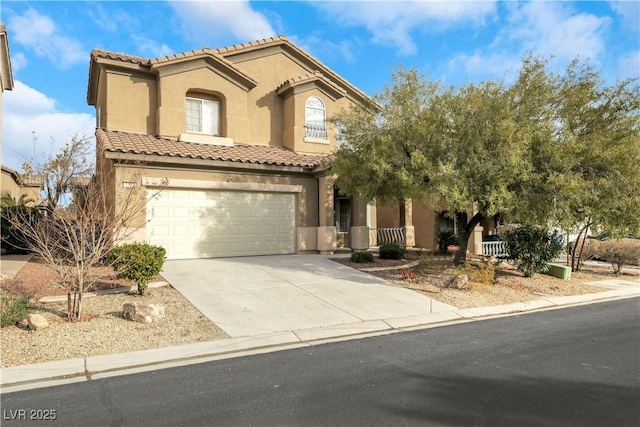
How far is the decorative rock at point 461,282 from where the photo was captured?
11383 millimetres

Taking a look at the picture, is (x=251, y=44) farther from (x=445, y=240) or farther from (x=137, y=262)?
(x=137, y=262)

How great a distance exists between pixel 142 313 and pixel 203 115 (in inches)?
464

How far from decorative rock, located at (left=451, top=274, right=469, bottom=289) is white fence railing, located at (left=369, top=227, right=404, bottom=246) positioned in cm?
771

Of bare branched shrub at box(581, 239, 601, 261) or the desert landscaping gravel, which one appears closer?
the desert landscaping gravel

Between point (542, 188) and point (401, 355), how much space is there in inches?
284

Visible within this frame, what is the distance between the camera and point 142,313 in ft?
25.4

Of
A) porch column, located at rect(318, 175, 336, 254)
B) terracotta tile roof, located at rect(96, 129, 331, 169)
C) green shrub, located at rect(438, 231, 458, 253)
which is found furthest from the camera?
green shrub, located at rect(438, 231, 458, 253)

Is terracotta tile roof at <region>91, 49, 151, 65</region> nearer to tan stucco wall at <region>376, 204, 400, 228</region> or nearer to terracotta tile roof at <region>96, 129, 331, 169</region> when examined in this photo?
terracotta tile roof at <region>96, 129, 331, 169</region>

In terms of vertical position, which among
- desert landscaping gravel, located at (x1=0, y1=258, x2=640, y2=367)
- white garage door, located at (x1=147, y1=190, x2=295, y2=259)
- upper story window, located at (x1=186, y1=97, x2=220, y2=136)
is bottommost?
desert landscaping gravel, located at (x1=0, y1=258, x2=640, y2=367)

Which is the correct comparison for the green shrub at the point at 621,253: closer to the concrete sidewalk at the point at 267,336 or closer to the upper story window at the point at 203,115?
the concrete sidewalk at the point at 267,336

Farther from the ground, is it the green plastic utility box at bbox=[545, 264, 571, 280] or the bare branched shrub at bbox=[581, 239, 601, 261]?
the bare branched shrub at bbox=[581, 239, 601, 261]

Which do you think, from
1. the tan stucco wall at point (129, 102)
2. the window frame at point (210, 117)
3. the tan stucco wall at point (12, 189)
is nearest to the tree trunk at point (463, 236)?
the window frame at point (210, 117)

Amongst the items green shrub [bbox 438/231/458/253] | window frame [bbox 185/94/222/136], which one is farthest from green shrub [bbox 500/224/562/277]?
window frame [bbox 185/94/222/136]

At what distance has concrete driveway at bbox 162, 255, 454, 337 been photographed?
8.27m
